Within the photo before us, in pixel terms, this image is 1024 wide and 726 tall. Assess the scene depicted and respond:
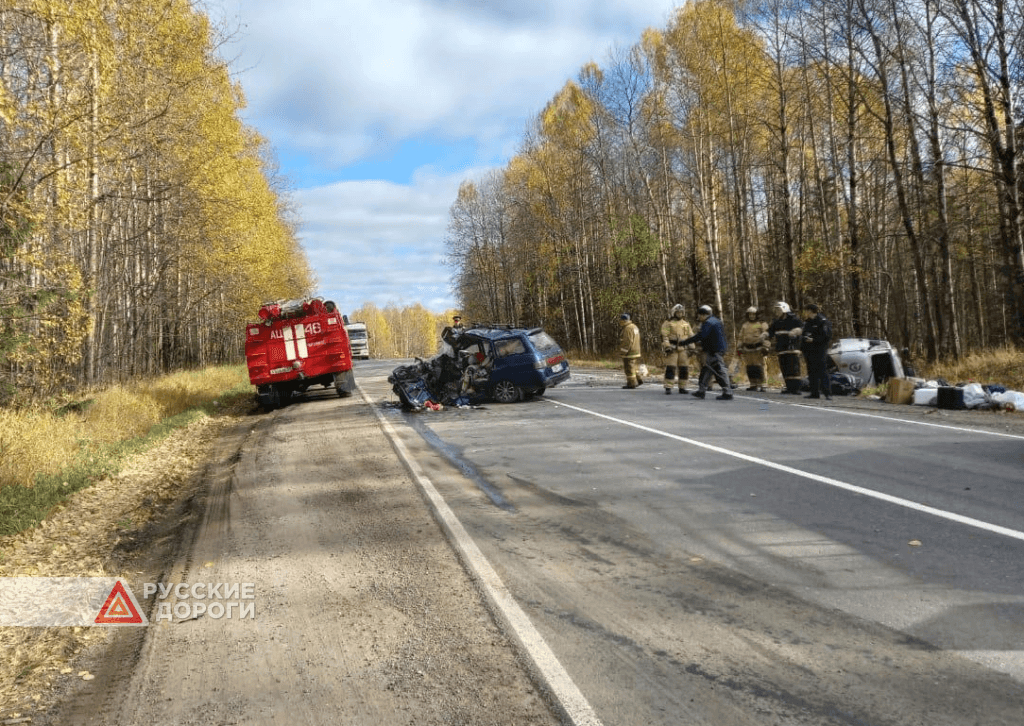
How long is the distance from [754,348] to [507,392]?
5476 mm

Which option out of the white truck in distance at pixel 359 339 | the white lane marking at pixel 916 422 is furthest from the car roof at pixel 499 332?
the white truck in distance at pixel 359 339

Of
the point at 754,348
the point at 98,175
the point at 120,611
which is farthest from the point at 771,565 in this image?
the point at 98,175

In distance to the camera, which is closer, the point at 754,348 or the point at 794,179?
Result: the point at 754,348

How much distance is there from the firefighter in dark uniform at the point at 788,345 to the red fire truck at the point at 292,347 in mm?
10775

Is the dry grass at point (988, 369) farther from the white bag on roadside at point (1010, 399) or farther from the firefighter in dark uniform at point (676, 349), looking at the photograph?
the firefighter in dark uniform at point (676, 349)

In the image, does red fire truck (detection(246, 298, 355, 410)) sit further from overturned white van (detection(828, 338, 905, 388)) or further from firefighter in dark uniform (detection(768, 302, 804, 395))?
overturned white van (detection(828, 338, 905, 388))

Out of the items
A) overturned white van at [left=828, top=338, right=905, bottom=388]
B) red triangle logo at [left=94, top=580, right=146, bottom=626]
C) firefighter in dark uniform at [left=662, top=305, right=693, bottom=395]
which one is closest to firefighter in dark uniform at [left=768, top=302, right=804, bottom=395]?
overturned white van at [left=828, top=338, right=905, bottom=388]

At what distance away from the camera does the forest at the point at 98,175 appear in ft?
32.0

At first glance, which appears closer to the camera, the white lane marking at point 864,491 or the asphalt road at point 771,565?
the asphalt road at point 771,565

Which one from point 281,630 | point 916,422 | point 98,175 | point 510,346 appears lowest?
point 916,422

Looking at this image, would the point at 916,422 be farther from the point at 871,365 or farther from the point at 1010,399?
the point at 871,365

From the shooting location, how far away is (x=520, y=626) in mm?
3918

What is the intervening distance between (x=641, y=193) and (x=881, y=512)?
37.7 meters

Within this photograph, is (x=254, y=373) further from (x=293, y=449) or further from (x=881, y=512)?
(x=881, y=512)
